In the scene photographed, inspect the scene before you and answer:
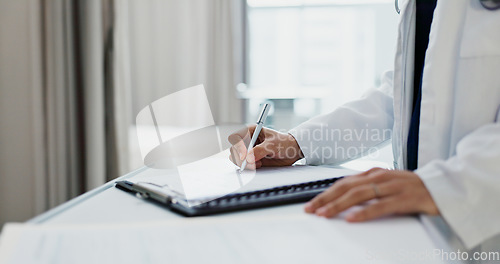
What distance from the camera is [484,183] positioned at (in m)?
0.50

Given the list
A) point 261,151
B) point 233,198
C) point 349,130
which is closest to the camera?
point 233,198

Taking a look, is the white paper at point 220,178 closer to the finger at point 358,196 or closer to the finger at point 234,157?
the finger at point 234,157

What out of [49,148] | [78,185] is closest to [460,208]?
[49,148]

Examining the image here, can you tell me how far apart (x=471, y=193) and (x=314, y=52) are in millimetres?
1945

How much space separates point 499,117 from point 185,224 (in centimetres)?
51

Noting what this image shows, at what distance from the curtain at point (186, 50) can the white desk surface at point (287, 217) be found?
1840mm

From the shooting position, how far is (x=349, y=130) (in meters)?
0.94

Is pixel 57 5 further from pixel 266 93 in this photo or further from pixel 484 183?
pixel 484 183

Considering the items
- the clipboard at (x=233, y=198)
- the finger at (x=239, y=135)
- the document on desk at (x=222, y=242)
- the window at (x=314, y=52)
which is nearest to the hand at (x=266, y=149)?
the finger at (x=239, y=135)

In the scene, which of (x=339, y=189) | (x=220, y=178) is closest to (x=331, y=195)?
(x=339, y=189)

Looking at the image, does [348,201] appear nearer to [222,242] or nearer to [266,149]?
[222,242]

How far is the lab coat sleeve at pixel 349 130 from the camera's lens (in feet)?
2.97

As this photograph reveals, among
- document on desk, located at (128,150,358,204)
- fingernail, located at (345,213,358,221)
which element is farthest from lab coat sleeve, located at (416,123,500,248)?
document on desk, located at (128,150,358,204)

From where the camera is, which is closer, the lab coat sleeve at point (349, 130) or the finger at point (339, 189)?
the finger at point (339, 189)
